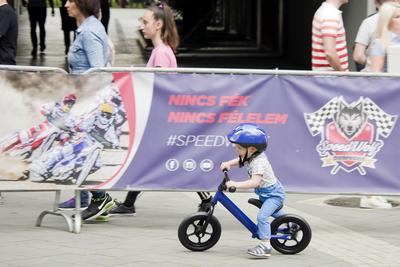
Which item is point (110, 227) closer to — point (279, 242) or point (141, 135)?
point (141, 135)

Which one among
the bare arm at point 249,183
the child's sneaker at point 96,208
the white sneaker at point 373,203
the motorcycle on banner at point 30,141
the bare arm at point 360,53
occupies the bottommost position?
the white sneaker at point 373,203

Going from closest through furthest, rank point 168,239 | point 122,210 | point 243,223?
1. point 243,223
2. point 168,239
3. point 122,210

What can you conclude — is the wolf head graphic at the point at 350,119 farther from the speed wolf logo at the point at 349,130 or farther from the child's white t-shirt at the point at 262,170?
the child's white t-shirt at the point at 262,170

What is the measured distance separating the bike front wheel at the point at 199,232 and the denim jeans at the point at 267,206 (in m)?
0.35

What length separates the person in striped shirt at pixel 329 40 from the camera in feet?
32.9

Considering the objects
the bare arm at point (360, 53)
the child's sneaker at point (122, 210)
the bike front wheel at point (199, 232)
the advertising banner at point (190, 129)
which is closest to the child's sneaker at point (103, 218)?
the child's sneaker at point (122, 210)

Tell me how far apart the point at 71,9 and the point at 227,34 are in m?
23.0

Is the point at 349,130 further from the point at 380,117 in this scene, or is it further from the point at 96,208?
the point at 96,208

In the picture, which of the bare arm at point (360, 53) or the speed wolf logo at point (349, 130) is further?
the bare arm at point (360, 53)

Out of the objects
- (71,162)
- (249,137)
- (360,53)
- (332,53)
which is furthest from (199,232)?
(360,53)

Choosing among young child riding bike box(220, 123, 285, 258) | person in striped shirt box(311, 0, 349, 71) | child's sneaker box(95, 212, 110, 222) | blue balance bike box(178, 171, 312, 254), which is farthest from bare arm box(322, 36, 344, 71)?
child's sneaker box(95, 212, 110, 222)

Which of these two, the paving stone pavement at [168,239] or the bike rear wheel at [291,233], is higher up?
the bike rear wheel at [291,233]

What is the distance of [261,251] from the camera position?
7.80 metres

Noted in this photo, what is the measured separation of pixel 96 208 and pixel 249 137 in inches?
76.4
